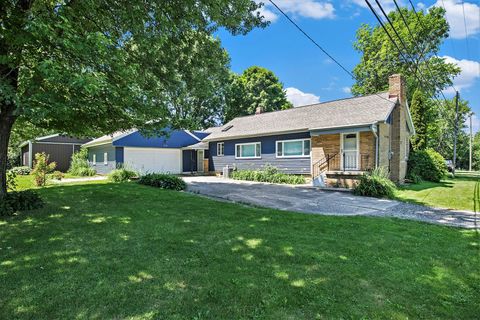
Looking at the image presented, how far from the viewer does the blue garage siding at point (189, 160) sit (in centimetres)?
2489

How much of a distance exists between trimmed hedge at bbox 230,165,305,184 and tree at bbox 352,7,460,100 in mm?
15846

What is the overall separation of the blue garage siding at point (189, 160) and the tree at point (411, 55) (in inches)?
694

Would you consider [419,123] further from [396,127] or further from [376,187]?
[376,187]

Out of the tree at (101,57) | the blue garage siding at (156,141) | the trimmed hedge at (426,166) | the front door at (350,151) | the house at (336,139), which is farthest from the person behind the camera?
the blue garage siding at (156,141)

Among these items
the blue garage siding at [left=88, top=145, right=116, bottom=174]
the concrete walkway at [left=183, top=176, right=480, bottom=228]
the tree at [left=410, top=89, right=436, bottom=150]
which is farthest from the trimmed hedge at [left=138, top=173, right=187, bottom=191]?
the tree at [left=410, top=89, right=436, bottom=150]

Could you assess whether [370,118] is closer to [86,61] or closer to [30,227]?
[86,61]

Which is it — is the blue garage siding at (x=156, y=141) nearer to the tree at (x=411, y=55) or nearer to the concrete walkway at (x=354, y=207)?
the concrete walkway at (x=354, y=207)

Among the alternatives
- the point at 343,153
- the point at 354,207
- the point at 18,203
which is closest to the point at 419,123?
the point at 343,153

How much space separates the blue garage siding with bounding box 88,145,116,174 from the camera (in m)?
21.5

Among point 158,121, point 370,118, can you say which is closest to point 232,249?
point 158,121

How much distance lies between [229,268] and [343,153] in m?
12.5

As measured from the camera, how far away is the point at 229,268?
4.02 metres

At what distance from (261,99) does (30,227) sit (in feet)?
108

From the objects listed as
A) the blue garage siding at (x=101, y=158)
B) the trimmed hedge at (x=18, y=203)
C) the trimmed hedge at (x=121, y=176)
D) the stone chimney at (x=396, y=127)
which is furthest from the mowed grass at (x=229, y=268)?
the blue garage siding at (x=101, y=158)
